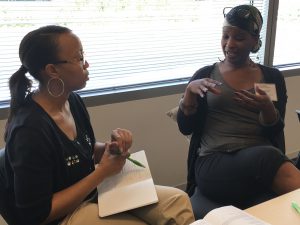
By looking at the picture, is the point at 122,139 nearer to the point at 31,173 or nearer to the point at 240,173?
the point at 31,173

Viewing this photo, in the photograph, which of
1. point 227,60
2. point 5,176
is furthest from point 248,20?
point 5,176

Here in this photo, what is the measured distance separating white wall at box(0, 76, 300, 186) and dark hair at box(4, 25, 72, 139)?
2.51ft

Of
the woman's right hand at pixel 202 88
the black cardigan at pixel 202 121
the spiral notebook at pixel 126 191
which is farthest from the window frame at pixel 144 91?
the spiral notebook at pixel 126 191

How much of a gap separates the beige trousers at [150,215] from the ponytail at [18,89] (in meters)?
0.38

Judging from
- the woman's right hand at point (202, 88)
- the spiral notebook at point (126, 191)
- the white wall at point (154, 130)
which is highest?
the woman's right hand at point (202, 88)

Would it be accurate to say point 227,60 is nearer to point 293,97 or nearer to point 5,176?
point 5,176

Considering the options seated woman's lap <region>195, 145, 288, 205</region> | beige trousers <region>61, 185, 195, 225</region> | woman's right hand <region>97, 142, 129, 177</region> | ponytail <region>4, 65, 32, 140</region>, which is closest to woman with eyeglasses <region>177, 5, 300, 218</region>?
seated woman's lap <region>195, 145, 288, 205</region>

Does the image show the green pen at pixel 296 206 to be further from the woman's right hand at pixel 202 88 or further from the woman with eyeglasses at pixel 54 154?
the woman's right hand at pixel 202 88

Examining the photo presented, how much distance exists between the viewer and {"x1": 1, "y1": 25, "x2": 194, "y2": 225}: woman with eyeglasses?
1051mm

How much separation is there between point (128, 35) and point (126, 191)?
1.12 meters

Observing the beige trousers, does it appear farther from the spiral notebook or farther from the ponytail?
the ponytail

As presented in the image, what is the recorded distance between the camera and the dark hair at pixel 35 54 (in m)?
1.17

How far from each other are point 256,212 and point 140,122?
126 centimetres

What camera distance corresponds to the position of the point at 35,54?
117cm
